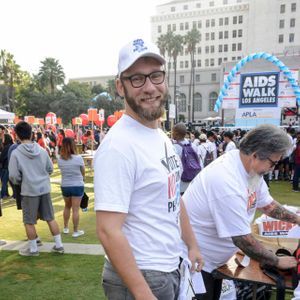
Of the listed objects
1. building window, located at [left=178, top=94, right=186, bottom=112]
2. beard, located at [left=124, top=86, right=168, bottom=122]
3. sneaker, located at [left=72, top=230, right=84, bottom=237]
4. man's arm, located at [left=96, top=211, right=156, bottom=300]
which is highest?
building window, located at [left=178, top=94, right=186, bottom=112]

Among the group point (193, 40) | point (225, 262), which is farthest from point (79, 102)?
point (225, 262)

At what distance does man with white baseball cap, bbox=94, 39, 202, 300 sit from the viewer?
1.26 m

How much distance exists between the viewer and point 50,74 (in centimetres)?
5372

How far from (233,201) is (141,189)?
84 centimetres

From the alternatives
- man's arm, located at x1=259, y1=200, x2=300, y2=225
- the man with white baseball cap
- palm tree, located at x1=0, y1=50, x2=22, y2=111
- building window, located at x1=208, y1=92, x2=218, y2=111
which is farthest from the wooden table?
building window, located at x1=208, y1=92, x2=218, y2=111

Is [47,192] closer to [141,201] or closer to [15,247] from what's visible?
[15,247]

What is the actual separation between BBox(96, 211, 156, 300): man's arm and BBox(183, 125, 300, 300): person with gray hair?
2.97 feet

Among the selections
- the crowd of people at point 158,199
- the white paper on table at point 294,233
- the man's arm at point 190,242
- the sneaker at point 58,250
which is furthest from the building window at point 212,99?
the man's arm at point 190,242

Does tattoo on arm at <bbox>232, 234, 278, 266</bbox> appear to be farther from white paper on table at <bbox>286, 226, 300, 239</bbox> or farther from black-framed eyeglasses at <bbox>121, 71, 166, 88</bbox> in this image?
black-framed eyeglasses at <bbox>121, 71, 166, 88</bbox>

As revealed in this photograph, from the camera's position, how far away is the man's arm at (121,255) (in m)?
1.25

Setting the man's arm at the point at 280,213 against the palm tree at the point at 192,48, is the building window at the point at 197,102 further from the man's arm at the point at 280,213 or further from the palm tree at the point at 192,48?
the man's arm at the point at 280,213

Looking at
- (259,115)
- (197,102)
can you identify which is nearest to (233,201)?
(259,115)

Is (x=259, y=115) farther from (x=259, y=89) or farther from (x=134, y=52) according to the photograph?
(x=134, y=52)

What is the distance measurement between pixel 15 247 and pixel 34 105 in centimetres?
4782
